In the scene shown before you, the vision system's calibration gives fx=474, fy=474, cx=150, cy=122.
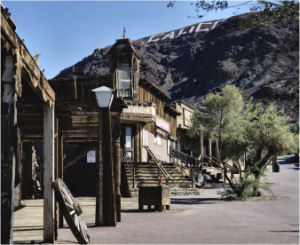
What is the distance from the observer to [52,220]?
8531mm

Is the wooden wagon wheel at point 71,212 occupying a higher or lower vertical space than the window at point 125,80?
lower

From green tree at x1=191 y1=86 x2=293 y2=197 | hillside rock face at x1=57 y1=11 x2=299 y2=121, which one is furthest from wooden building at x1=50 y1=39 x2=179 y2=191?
hillside rock face at x1=57 y1=11 x2=299 y2=121

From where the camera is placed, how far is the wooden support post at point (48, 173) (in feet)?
27.8

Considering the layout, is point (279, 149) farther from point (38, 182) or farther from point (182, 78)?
point (182, 78)

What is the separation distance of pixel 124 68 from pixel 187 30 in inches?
5976

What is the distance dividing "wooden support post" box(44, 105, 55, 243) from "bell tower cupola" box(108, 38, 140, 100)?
2278 cm

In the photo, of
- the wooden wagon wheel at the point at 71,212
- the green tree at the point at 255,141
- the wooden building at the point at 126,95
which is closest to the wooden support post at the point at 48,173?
the wooden wagon wheel at the point at 71,212

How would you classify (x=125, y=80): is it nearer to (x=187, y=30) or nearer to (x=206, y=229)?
(x=206, y=229)

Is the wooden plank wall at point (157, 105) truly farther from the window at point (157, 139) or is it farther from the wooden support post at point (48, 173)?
the wooden support post at point (48, 173)

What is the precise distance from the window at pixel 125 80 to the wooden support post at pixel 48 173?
22890mm

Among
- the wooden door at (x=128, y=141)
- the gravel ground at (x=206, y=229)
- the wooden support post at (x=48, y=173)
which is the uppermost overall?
the wooden door at (x=128, y=141)

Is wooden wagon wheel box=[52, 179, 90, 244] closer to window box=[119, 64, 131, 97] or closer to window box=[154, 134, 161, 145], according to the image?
window box=[119, 64, 131, 97]

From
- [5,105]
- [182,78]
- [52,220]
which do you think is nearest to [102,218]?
[52,220]

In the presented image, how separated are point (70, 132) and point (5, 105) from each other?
9.57 meters
